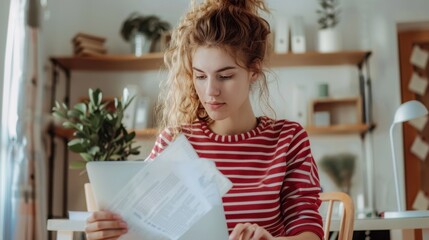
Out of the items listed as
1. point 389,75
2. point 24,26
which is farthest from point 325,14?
point 24,26

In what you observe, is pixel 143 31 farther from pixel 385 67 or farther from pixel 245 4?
pixel 245 4

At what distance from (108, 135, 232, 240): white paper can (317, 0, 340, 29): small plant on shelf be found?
127 inches

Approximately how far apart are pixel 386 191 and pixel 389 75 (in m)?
0.73

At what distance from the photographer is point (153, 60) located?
4180 millimetres

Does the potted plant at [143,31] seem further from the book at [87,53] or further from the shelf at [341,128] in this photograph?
the shelf at [341,128]

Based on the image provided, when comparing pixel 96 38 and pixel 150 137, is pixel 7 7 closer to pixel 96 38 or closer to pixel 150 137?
pixel 96 38

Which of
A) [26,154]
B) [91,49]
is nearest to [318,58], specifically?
[91,49]

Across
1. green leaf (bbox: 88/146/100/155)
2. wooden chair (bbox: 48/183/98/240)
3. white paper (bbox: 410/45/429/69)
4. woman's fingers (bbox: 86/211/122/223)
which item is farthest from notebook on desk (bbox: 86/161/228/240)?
white paper (bbox: 410/45/429/69)

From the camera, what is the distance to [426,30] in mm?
4359

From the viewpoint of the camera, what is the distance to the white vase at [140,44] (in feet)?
13.8

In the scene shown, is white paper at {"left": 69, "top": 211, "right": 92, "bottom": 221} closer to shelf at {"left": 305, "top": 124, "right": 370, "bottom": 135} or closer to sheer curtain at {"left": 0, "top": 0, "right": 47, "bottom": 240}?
sheer curtain at {"left": 0, "top": 0, "right": 47, "bottom": 240}

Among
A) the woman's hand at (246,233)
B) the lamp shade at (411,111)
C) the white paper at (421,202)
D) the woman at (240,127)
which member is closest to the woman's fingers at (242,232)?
the woman's hand at (246,233)

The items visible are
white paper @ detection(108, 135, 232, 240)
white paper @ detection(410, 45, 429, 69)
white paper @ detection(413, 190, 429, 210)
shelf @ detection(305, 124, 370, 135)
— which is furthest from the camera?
white paper @ detection(410, 45, 429, 69)

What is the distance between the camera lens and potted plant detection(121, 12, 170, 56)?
4230mm
